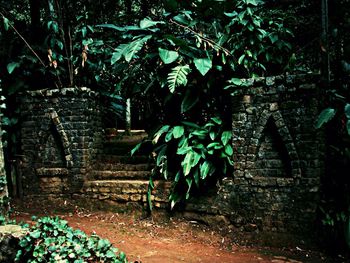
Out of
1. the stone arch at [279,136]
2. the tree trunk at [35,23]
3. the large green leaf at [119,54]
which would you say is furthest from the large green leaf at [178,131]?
the tree trunk at [35,23]

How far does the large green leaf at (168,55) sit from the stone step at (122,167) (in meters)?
1.67

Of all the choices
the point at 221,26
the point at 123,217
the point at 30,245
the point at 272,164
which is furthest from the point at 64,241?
the point at 221,26

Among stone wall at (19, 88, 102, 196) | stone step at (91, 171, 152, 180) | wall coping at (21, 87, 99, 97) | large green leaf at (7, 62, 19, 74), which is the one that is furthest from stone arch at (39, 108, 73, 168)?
large green leaf at (7, 62, 19, 74)

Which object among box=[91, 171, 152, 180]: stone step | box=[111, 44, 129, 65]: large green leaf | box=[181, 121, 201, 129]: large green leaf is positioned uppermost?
box=[111, 44, 129, 65]: large green leaf

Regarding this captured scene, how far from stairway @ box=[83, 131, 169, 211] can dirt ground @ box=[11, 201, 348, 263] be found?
0.24 metres

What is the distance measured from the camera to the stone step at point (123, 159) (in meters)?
5.37

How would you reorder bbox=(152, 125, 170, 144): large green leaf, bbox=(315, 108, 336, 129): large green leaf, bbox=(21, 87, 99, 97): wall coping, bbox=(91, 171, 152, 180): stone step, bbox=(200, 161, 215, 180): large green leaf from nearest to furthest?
bbox=(315, 108, 336, 129): large green leaf, bbox=(200, 161, 215, 180): large green leaf, bbox=(152, 125, 170, 144): large green leaf, bbox=(91, 171, 152, 180): stone step, bbox=(21, 87, 99, 97): wall coping

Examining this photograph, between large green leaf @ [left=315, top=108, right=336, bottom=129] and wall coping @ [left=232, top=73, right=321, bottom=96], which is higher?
wall coping @ [left=232, top=73, right=321, bottom=96]

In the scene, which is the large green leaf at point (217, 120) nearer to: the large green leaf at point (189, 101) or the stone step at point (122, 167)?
the large green leaf at point (189, 101)

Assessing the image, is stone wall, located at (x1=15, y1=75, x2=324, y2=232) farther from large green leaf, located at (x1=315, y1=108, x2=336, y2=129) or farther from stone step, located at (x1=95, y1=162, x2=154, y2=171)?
large green leaf, located at (x1=315, y1=108, x2=336, y2=129)

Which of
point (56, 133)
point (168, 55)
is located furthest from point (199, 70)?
point (56, 133)

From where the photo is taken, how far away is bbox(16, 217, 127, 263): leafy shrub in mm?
2568

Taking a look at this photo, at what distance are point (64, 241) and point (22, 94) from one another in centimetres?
345

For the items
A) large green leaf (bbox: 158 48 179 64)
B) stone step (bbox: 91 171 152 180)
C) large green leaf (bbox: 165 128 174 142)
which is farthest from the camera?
stone step (bbox: 91 171 152 180)
